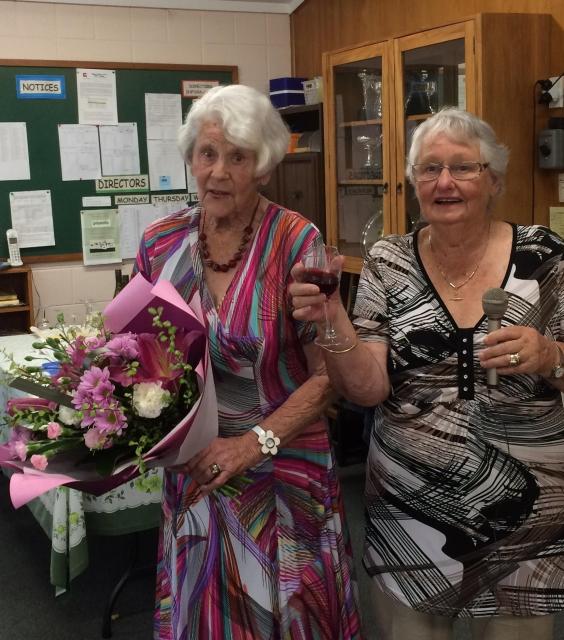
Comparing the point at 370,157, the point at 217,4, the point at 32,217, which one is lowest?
the point at 32,217

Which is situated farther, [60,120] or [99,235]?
[99,235]

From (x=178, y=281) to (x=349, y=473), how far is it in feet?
8.56

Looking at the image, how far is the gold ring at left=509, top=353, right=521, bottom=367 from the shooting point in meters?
1.40

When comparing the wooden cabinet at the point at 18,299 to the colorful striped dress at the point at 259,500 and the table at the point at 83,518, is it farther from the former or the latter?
the colorful striped dress at the point at 259,500

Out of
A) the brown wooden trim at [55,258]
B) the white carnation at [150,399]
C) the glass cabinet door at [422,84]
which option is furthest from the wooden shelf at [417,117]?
the white carnation at [150,399]

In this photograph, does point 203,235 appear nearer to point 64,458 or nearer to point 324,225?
point 64,458

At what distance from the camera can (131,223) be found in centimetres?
470

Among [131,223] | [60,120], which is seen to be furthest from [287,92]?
[60,120]

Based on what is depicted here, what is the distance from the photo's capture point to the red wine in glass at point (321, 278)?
1.38 metres

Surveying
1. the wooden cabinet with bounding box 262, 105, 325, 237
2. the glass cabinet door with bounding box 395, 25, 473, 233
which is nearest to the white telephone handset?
the wooden cabinet with bounding box 262, 105, 325, 237

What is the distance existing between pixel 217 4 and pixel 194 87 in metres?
0.50

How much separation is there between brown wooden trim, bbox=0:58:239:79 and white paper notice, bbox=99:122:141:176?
33 centimetres

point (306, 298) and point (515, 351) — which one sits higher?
point (306, 298)

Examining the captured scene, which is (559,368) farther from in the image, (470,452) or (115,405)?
(115,405)
